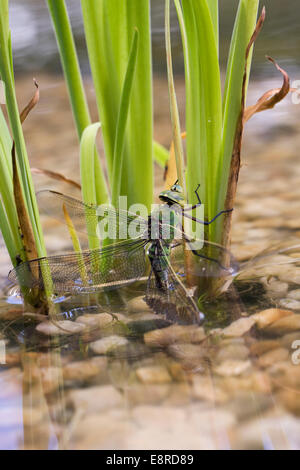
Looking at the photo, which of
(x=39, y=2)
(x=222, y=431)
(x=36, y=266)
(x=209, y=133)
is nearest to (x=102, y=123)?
(x=209, y=133)

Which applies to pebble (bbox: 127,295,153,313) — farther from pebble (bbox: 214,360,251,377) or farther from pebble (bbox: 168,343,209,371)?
pebble (bbox: 214,360,251,377)

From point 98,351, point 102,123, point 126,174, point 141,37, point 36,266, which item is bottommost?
point 98,351

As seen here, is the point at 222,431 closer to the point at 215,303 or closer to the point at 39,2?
the point at 215,303

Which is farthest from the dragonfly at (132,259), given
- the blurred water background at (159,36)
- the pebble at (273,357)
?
the blurred water background at (159,36)

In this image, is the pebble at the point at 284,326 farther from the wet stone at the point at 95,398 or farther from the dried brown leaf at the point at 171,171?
the dried brown leaf at the point at 171,171

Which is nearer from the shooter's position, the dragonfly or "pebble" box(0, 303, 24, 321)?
the dragonfly

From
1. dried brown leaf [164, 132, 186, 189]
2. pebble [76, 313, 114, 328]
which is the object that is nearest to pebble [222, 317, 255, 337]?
pebble [76, 313, 114, 328]

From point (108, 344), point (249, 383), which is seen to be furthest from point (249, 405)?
point (108, 344)
